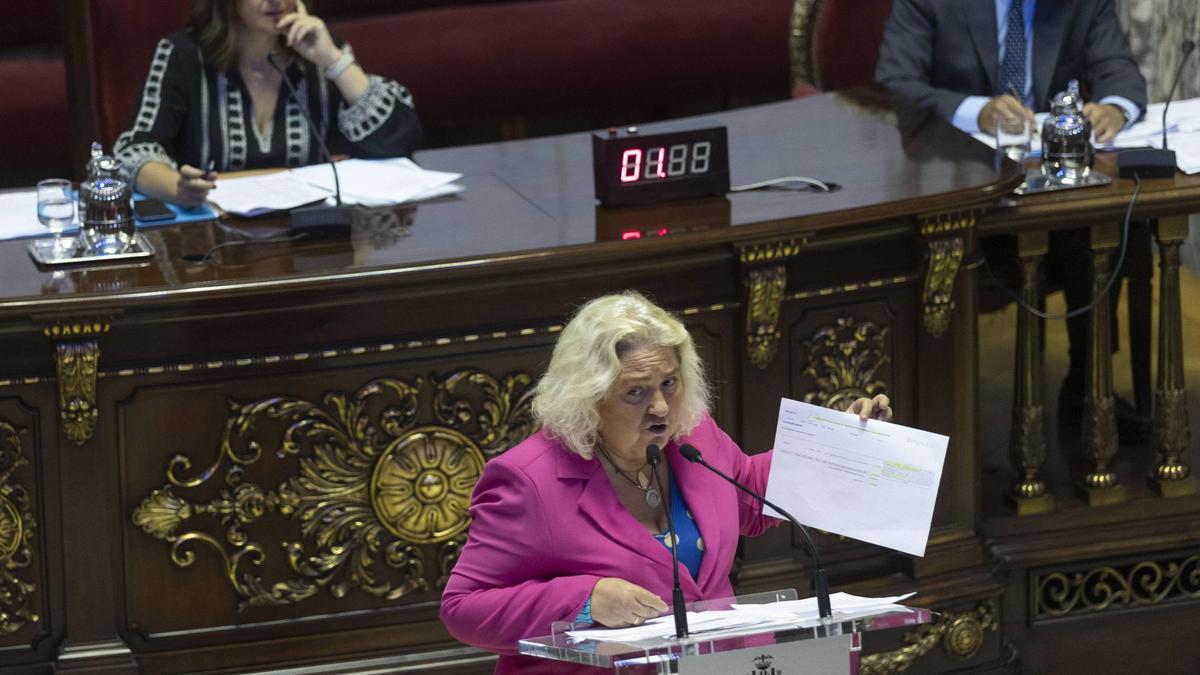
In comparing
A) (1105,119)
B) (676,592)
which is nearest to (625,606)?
(676,592)

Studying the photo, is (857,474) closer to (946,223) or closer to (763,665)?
(763,665)

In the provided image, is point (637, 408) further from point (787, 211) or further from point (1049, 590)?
point (1049, 590)

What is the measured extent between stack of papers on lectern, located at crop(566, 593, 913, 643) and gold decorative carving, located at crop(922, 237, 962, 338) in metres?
1.34

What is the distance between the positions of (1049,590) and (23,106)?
11.7 feet

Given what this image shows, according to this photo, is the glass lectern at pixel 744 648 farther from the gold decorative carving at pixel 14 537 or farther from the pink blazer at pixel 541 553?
the gold decorative carving at pixel 14 537

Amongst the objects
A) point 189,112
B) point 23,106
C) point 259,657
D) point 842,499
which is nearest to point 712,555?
point 842,499

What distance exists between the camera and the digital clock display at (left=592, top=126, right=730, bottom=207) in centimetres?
347

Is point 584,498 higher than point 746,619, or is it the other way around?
point 584,498

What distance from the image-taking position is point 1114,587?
3869 millimetres

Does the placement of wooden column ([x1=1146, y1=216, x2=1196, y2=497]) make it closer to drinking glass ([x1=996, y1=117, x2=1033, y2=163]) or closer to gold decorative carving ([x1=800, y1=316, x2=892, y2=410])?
drinking glass ([x1=996, y1=117, x2=1033, y2=163])

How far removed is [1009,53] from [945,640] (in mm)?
1536

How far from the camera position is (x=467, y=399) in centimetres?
327

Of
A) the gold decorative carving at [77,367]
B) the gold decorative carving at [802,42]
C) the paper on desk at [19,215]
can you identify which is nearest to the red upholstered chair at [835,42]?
the gold decorative carving at [802,42]

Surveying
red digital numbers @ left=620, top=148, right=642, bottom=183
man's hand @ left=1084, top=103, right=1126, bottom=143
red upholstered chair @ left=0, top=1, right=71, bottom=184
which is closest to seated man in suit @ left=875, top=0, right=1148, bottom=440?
man's hand @ left=1084, top=103, right=1126, bottom=143
